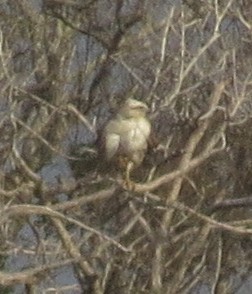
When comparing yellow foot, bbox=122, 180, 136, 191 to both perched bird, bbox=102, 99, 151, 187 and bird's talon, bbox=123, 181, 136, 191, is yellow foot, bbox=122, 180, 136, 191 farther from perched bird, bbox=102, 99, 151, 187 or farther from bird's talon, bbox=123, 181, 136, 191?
perched bird, bbox=102, 99, 151, 187

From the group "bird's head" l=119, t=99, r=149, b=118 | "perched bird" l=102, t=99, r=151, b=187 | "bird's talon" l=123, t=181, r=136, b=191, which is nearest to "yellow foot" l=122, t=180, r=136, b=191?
"bird's talon" l=123, t=181, r=136, b=191

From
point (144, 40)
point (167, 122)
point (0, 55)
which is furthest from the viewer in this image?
point (144, 40)

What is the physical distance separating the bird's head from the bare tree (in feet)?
0.30

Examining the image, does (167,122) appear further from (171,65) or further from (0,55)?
(0,55)

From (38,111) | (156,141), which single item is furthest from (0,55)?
(38,111)

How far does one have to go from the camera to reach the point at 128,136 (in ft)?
25.7

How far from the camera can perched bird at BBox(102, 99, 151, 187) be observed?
25.5 ft

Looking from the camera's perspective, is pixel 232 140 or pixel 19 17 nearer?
pixel 232 140

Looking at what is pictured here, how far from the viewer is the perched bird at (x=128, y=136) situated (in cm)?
778

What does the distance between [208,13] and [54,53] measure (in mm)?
1426

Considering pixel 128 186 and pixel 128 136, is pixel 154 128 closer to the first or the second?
pixel 128 136

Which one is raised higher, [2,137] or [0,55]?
[0,55]

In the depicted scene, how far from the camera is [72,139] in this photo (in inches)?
373

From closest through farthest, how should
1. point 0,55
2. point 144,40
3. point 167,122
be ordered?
point 0,55 < point 167,122 < point 144,40
